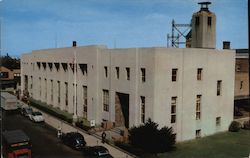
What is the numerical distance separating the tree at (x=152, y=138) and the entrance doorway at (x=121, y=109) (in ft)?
14.7

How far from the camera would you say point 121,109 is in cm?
2634

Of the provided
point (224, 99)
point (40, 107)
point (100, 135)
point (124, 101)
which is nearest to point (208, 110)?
point (224, 99)

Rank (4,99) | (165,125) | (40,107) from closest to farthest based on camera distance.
A: 1. (4,99)
2. (165,125)
3. (40,107)

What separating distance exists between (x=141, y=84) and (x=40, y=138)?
7.82 m

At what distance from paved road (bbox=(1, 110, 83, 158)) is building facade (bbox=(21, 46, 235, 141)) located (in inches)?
123

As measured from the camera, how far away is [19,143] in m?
15.3

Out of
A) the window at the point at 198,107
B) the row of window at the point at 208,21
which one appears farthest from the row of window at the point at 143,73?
the row of window at the point at 208,21

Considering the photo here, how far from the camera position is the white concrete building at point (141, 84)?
74.8ft

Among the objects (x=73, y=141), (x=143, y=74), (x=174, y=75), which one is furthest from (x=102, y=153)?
(x=174, y=75)

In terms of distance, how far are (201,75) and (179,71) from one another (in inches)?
97.9

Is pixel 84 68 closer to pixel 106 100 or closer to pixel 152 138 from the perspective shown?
pixel 106 100

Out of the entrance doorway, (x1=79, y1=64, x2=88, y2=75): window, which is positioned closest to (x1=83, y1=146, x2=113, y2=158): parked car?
the entrance doorway

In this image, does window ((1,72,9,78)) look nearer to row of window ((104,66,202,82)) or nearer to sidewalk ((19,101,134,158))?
sidewalk ((19,101,134,158))

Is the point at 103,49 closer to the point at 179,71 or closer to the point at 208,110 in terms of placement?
the point at 179,71
